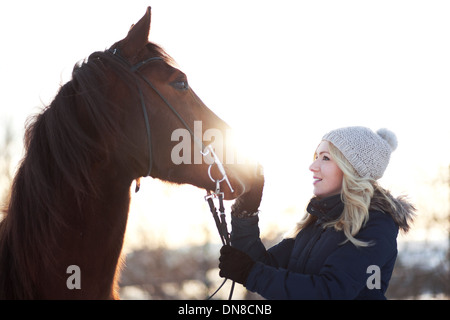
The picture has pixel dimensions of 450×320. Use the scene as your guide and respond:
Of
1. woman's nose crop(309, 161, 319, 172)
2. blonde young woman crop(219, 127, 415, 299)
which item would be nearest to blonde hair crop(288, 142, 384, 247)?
blonde young woman crop(219, 127, 415, 299)

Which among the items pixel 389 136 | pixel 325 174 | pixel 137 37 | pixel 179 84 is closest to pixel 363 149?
pixel 325 174

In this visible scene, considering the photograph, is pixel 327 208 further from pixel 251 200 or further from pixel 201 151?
pixel 201 151

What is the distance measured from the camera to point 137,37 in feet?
7.72

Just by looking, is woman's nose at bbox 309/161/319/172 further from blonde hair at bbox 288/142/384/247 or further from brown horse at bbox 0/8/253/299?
brown horse at bbox 0/8/253/299

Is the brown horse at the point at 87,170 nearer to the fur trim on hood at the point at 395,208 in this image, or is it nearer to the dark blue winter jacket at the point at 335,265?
the dark blue winter jacket at the point at 335,265

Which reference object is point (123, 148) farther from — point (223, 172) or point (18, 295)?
point (18, 295)

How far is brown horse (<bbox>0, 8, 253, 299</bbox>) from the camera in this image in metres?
2.12

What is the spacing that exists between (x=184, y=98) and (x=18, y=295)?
1.32m

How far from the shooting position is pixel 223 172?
2555 mm

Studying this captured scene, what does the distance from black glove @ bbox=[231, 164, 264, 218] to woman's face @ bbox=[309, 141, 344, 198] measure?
40cm

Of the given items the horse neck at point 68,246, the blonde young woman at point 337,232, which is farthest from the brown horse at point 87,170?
the blonde young woman at point 337,232

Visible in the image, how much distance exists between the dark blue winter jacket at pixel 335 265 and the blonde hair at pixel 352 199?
46 millimetres

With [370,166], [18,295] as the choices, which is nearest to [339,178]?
[370,166]

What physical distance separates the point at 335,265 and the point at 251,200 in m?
0.64
